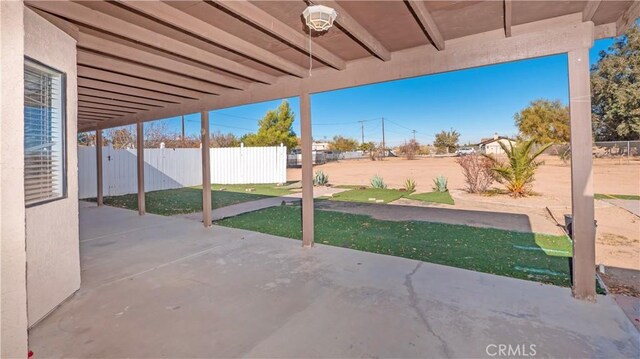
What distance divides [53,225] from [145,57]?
2206mm

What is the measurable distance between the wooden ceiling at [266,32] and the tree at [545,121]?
91.4 feet

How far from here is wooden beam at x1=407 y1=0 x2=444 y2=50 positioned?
2637 millimetres

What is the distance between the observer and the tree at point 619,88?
19.3 m

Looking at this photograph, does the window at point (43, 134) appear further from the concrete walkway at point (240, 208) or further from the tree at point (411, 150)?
the tree at point (411, 150)

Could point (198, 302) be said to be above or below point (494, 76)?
below

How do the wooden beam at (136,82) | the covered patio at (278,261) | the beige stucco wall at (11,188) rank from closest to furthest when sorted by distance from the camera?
1. the beige stucco wall at (11,188)
2. the covered patio at (278,261)
3. the wooden beam at (136,82)

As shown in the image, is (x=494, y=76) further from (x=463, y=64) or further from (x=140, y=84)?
(x=140, y=84)

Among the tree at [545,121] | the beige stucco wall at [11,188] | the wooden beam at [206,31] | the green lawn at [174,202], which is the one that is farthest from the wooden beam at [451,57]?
the tree at [545,121]

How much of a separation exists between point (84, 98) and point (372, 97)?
22.6 m

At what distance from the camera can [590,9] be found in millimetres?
2754

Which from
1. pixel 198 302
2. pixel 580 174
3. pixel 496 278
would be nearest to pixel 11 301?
pixel 198 302

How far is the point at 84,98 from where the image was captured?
5.86 meters

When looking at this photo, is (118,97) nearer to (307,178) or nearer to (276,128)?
(307,178)

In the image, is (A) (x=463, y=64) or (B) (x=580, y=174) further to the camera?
(A) (x=463, y=64)
